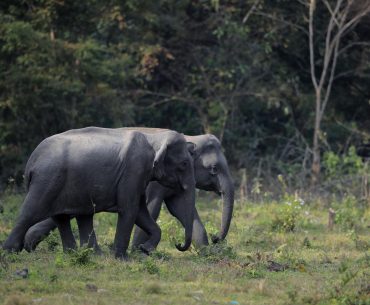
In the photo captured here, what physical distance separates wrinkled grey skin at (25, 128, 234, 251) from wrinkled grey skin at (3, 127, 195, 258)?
0.60m

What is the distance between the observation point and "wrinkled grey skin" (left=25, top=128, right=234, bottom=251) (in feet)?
45.8

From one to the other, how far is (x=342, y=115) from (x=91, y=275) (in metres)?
17.1

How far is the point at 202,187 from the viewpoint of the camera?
1580 centimetres

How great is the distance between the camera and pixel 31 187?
12.7 metres

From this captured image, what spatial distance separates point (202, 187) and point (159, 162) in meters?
2.58

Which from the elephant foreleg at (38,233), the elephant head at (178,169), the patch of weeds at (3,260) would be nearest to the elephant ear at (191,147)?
the elephant head at (178,169)

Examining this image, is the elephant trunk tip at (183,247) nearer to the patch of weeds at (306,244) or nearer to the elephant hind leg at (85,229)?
the elephant hind leg at (85,229)

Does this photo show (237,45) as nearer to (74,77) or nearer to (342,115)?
(342,115)

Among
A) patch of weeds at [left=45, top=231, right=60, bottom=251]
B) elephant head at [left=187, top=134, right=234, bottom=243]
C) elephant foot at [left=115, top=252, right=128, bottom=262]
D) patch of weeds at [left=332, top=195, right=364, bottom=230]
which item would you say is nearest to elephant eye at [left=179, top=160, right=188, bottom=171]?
elephant foot at [left=115, top=252, right=128, bottom=262]

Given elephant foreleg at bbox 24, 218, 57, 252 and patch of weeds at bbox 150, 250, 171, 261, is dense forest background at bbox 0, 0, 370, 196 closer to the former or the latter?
elephant foreleg at bbox 24, 218, 57, 252

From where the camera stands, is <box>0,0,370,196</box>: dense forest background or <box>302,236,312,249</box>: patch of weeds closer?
<box>302,236,312,249</box>: patch of weeds

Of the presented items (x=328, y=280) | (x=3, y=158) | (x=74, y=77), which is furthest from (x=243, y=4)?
(x=328, y=280)

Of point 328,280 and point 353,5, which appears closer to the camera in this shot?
point 328,280

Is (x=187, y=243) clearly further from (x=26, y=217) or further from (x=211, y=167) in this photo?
(x=211, y=167)
